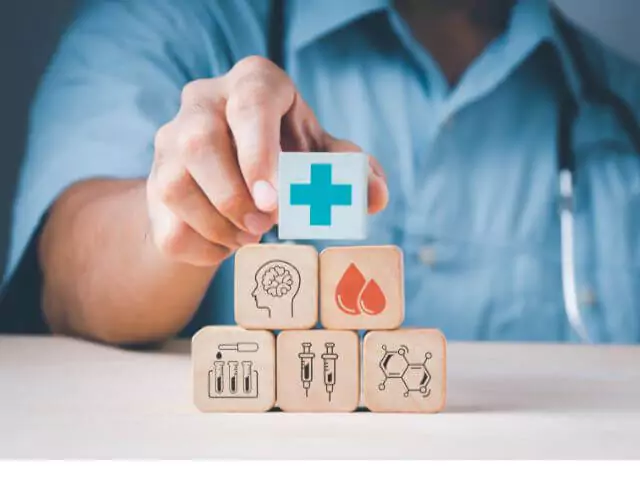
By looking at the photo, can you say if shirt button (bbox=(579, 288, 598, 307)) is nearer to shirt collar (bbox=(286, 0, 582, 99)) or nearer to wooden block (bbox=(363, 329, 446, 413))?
shirt collar (bbox=(286, 0, 582, 99))

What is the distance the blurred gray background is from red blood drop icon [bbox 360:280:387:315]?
1328 millimetres

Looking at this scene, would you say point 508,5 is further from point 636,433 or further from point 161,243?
point 636,433

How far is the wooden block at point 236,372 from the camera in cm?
106

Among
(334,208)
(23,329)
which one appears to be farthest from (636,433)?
(23,329)

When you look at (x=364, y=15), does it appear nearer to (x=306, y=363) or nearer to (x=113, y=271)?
(x=113, y=271)

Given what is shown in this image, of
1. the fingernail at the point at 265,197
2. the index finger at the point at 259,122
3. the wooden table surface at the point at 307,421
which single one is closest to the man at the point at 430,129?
the wooden table surface at the point at 307,421

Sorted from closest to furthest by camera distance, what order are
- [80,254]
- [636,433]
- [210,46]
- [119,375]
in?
1. [636,433]
2. [119,375]
3. [80,254]
4. [210,46]

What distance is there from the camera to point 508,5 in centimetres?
213

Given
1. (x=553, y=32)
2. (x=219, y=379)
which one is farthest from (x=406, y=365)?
(x=553, y=32)

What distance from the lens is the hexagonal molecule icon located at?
1.05 meters

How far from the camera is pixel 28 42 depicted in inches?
85.4

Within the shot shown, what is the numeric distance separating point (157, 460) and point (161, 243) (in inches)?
22.7

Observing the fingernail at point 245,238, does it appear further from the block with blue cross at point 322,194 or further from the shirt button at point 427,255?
the shirt button at point 427,255

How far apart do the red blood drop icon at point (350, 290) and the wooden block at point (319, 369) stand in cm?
3
